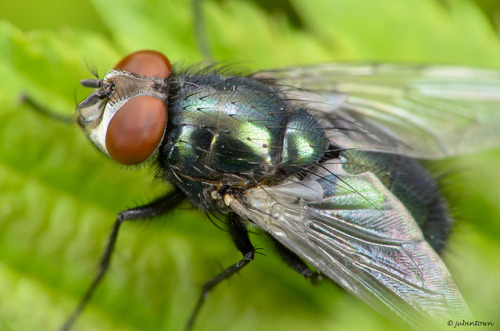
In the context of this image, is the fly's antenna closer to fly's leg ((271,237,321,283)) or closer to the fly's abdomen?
the fly's abdomen

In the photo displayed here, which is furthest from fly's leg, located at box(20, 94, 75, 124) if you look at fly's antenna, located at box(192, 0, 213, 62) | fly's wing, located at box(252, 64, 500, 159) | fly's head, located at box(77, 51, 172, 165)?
fly's wing, located at box(252, 64, 500, 159)

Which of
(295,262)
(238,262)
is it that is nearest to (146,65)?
(238,262)

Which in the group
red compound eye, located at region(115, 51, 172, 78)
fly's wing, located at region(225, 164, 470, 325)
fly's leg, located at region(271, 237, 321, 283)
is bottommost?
fly's leg, located at region(271, 237, 321, 283)

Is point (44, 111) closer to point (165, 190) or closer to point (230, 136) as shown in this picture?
point (165, 190)

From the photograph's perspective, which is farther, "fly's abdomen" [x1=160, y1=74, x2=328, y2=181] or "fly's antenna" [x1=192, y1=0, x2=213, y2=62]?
"fly's antenna" [x1=192, y1=0, x2=213, y2=62]

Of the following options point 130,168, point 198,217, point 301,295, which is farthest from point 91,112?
point 301,295

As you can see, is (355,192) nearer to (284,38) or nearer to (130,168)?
(130,168)
